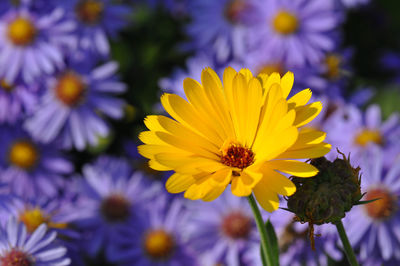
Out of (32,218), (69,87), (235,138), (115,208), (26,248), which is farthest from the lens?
(69,87)

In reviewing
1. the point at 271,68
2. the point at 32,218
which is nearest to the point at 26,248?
the point at 32,218

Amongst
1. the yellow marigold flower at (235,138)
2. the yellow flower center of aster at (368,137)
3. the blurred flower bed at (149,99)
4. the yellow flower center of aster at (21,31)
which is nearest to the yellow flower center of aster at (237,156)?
the yellow marigold flower at (235,138)

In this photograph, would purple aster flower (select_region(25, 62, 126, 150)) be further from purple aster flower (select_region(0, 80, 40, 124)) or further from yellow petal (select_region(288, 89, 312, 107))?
yellow petal (select_region(288, 89, 312, 107))

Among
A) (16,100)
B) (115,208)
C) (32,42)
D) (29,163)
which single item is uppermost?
(32,42)

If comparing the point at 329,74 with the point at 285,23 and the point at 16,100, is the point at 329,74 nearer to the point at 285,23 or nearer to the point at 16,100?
the point at 285,23

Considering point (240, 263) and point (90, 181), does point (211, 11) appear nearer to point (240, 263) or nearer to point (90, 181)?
point (90, 181)

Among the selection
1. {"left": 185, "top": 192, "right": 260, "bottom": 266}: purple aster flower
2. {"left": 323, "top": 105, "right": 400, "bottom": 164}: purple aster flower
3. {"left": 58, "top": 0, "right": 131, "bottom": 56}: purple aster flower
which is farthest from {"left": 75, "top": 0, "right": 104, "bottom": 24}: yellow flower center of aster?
{"left": 323, "top": 105, "right": 400, "bottom": 164}: purple aster flower
